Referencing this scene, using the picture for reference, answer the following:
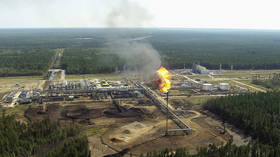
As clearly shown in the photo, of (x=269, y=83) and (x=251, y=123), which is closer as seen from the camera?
(x=251, y=123)

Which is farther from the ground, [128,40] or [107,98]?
[128,40]

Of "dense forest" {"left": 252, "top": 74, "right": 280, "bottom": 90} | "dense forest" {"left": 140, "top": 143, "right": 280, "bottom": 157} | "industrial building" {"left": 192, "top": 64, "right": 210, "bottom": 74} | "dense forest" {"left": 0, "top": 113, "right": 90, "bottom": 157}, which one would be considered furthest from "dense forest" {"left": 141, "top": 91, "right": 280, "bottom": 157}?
"industrial building" {"left": 192, "top": 64, "right": 210, "bottom": 74}

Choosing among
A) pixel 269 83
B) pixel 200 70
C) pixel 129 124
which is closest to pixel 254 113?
pixel 129 124

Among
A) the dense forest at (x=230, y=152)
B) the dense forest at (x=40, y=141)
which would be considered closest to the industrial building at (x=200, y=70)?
the dense forest at (x=230, y=152)

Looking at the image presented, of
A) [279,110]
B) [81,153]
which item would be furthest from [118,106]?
[279,110]

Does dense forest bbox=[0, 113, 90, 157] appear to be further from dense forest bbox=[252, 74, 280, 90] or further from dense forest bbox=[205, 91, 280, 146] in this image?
dense forest bbox=[252, 74, 280, 90]

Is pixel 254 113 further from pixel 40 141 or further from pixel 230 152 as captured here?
pixel 40 141

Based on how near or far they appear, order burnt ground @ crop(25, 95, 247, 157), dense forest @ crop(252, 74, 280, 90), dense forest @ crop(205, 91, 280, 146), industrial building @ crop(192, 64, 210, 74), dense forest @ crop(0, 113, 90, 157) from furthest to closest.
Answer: industrial building @ crop(192, 64, 210, 74) < dense forest @ crop(252, 74, 280, 90) < dense forest @ crop(205, 91, 280, 146) < burnt ground @ crop(25, 95, 247, 157) < dense forest @ crop(0, 113, 90, 157)

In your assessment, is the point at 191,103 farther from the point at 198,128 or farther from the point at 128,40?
the point at 128,40
